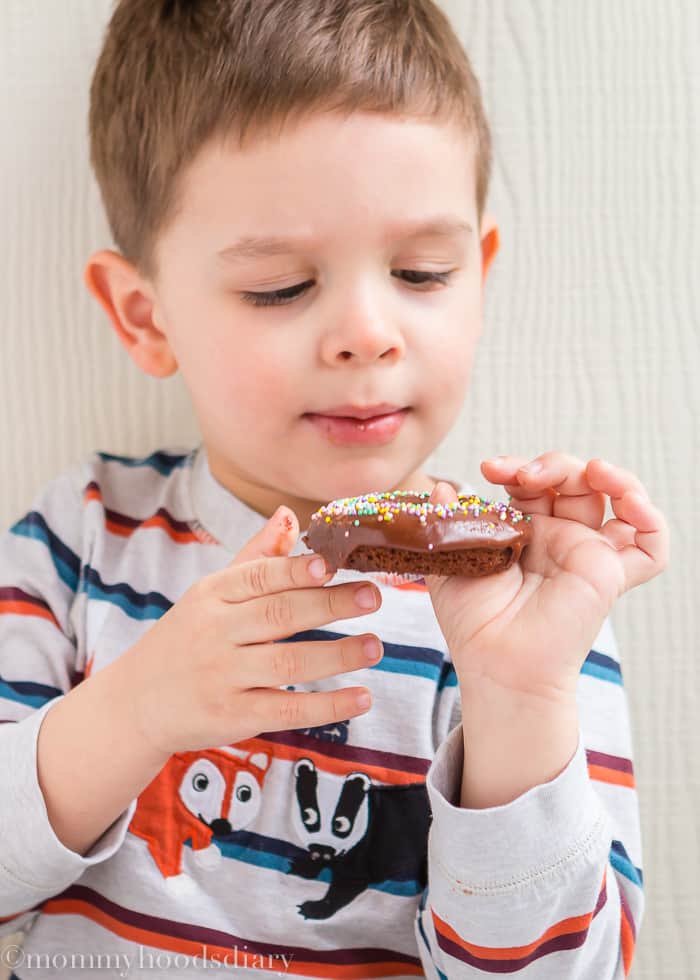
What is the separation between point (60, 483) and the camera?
127 centimetres

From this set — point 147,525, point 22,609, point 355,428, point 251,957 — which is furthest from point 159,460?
point 251,957

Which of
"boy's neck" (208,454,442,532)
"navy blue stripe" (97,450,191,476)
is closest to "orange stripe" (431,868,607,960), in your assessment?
"boy's neck" (208,454,442,532)

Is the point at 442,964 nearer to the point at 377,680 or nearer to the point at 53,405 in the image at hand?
the point at 377,680

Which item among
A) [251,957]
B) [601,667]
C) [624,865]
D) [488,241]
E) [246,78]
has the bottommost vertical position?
[251,957]

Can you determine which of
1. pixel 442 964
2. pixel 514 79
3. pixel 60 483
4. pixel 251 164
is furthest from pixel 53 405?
pixel 442 964

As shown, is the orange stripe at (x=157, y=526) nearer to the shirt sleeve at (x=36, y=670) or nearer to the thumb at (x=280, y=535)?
the shirt sleeve at (x=36, y=670)

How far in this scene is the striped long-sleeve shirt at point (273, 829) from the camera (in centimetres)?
99

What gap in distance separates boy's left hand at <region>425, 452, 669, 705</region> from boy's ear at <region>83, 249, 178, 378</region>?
1.43 feet

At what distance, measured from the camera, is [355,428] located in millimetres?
1022

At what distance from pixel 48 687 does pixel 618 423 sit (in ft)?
2.53

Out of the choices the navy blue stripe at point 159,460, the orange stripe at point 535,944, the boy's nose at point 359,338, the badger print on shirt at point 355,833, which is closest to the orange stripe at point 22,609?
the navy blue stripe at point 159,460

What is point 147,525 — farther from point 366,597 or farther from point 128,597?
point 366,597

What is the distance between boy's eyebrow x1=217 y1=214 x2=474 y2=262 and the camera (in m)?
0.97

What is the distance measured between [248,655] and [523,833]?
0.27m
